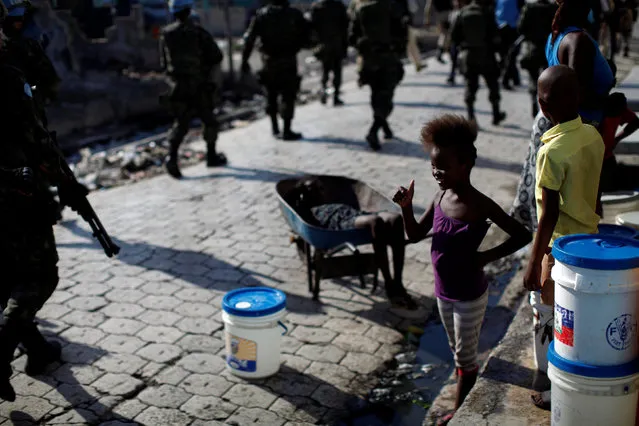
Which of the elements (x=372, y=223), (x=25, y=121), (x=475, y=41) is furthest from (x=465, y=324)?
(x=475, y=41)

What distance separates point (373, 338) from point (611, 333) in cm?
268

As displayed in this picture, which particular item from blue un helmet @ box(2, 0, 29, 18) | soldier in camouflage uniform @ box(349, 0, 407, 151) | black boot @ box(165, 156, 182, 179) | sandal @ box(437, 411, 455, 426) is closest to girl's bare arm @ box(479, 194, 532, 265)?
sandal @ box(437, 411, 455, 426)

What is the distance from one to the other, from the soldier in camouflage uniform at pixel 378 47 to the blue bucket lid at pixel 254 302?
616 cm

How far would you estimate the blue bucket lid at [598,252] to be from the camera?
305 centimetres

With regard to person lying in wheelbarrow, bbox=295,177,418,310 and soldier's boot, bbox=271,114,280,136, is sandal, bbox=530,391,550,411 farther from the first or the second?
soldier's boot, bbox=271,114,280,136

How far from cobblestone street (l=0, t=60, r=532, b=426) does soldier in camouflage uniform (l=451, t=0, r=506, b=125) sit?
1113 millimetres

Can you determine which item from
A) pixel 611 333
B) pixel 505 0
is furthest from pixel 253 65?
pixel 611 333

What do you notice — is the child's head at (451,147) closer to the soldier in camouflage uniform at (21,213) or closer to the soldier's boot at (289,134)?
the soldier in camouflage uniform at (21,213)

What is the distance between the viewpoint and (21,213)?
4609 mm

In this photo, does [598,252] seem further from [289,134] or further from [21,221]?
[289,134]

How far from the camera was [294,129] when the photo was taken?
42.0ft

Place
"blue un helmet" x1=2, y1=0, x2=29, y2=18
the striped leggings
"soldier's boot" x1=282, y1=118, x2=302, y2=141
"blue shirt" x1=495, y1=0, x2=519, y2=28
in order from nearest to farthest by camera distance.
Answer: the striped leggings
"blue un helmet" x1=2, y1=0, x2=29, y2=18
"soldier's boot" x1=282, y1=118, x2=302, y2=141
"blue shirt" x1=495, y1=0, x2=519, y2=28

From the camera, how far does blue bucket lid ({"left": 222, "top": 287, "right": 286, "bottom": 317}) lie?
489 centimetres

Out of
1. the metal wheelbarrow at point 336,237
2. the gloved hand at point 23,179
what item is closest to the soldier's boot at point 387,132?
the metal wheelbarrow at point 336,237
